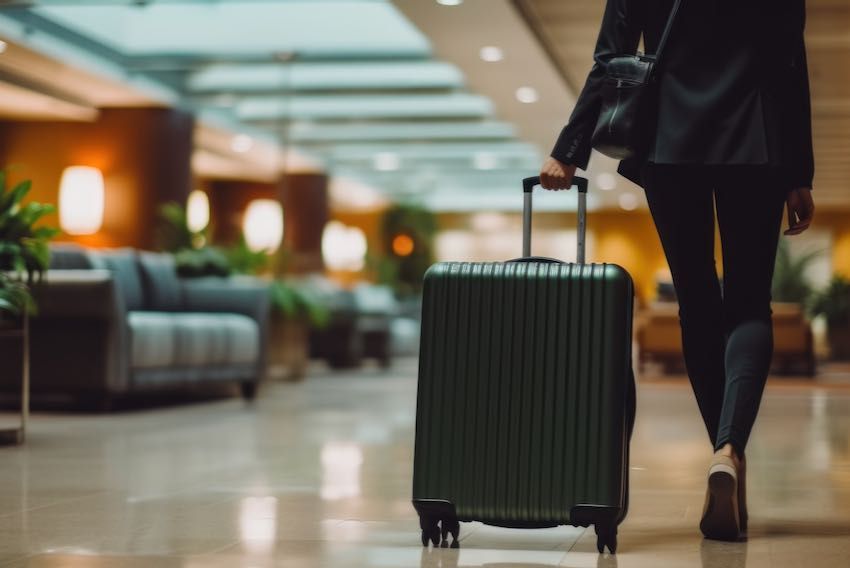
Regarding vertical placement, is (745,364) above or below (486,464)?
above

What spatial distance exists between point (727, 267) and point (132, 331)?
4.31 meters

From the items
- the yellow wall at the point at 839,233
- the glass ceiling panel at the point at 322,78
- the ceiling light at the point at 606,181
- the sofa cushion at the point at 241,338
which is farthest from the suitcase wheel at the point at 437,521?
the yellow wall at the point at 839,233

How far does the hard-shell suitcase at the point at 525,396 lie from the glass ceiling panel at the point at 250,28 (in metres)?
7.92

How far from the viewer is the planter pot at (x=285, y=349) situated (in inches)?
380

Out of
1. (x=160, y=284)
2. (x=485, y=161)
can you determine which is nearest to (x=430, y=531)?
(x=160, y=284)

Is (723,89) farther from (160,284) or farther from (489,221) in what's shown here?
(489,221)

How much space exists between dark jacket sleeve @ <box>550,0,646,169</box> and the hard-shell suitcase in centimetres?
11

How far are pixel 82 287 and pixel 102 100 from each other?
6122 mm

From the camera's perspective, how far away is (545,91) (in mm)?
11203

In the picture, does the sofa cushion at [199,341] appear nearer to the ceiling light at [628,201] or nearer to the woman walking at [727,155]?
the woman walking at [727,155]

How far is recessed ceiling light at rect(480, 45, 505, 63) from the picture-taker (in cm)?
930

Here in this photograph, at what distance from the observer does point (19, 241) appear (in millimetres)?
4109

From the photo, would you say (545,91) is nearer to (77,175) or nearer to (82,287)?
(77,175)

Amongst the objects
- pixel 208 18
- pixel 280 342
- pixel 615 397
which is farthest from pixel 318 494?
pixel 208 18
